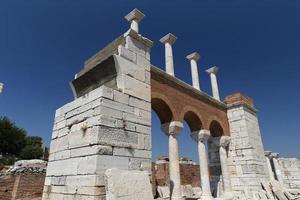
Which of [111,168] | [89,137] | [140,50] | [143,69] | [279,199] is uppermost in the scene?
[140,50]

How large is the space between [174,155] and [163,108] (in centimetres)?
176

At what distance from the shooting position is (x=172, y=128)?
8242 millimetres

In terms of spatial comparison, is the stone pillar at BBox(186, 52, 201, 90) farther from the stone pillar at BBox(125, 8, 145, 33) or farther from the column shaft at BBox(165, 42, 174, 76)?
the stone pillar at BBox(125, 8, 145, 33)

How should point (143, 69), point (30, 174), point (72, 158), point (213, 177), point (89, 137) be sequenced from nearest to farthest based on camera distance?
point (89, 137)
point (72, 158)
point (143, 69)
point (30, 174)
point (213, 177)

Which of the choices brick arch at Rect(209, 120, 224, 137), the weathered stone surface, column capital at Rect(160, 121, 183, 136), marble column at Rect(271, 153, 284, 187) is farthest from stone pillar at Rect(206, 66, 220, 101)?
the weathered stone surface

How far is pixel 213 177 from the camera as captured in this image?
11.6 m

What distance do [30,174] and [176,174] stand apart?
6041 millimetres

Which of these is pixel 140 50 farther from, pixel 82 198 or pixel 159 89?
pixel 82 198

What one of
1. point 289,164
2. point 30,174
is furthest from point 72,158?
point 289,164

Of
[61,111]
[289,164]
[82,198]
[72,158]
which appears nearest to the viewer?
[82,198]

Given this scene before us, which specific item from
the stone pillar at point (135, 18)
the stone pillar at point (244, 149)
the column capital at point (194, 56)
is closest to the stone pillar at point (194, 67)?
the column capital at point (194, 56)

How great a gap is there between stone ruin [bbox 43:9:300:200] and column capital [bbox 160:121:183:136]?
4cm

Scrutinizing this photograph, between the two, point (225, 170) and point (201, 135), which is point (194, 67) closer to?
point (201, 135)

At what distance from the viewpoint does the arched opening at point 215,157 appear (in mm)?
11188
